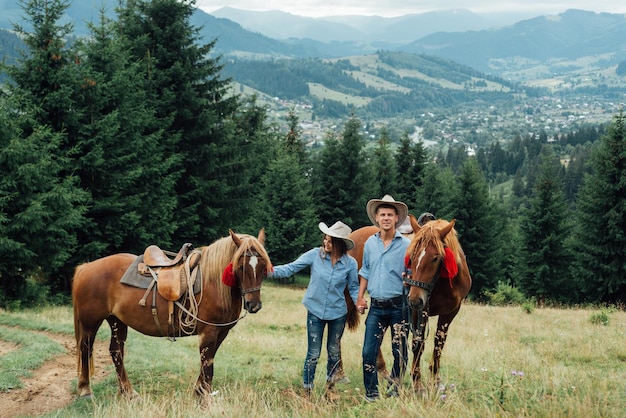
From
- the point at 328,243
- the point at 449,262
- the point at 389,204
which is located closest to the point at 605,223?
the point at 449,262

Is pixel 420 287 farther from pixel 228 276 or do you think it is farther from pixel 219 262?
pixel 219 262

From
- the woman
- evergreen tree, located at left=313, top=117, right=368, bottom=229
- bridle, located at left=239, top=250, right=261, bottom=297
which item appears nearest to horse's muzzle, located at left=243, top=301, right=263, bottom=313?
bridle, located at left=239, top=250, right=261, bottom=297

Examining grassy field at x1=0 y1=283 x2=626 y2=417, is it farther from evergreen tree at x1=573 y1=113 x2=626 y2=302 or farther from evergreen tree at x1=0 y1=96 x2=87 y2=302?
evergreen tree at x1=573 y1=113 x2=626 y2=302

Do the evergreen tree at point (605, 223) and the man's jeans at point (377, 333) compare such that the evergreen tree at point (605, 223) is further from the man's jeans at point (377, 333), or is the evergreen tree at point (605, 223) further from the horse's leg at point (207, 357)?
the horse's leg at point (207, 357)

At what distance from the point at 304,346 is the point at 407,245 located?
5045 mm

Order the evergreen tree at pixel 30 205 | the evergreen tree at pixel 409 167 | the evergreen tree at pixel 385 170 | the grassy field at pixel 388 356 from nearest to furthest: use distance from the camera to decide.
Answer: the grassy field at pixel 388 356
the evergreen tree at pixel 30 205
the evergreen tree at pixel 385 170
the evergreen tree at pixel 409 167

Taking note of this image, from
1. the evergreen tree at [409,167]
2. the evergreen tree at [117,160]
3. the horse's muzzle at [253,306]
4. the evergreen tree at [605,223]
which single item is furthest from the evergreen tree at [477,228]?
the horse's muzzle at [253,306]

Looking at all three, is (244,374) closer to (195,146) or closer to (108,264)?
(108,264)

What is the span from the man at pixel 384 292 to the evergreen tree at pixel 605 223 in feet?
78.0

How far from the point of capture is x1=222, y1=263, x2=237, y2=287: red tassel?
582 cm

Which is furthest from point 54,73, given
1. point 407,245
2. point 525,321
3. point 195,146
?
point 525,321

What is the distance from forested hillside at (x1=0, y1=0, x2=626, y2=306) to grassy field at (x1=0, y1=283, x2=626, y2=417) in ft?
11.0

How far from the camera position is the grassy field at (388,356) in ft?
14.5

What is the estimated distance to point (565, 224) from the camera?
97.9 ft
